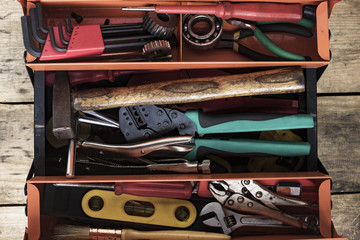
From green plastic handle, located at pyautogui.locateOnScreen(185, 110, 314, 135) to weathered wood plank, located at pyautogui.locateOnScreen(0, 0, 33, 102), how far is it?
2.39 ft

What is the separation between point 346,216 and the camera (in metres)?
1.64

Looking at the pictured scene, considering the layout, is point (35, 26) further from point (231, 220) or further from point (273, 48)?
point (231, 220)

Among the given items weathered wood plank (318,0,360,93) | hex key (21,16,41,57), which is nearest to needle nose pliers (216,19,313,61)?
weathered wood plank (318,0,360,93)

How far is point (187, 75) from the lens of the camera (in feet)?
4.76

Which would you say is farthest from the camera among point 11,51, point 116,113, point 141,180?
point 11,51

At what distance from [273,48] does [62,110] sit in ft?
2.49

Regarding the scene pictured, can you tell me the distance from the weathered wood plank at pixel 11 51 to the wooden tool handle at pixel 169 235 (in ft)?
2.42

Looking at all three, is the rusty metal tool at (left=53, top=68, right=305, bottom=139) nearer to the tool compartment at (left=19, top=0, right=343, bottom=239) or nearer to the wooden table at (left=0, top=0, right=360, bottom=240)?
the tool compartment at (left=19, top=0, right=343, bottom=239)

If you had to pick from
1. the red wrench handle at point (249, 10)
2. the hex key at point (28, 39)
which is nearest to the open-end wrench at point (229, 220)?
the red wrench handle at point (249, 10)

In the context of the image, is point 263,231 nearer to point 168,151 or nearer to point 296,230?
point 296,230

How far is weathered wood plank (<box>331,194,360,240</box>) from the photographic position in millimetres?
1639

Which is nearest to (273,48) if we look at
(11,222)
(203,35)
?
(203,35)

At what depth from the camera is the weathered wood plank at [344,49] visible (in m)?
1.60

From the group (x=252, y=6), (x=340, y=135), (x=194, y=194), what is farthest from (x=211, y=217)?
(x=252, y=6)
